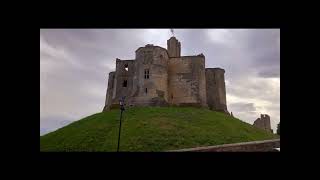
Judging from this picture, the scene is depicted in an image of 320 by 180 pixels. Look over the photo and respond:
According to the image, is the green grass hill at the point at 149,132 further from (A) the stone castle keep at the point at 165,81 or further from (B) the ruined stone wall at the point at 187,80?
(B) the ruined stone wall at the point at 187,80

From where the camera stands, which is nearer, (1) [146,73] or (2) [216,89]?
(1) [146,73]

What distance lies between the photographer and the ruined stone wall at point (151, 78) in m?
44.5

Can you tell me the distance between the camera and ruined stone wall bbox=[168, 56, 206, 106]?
47.2m

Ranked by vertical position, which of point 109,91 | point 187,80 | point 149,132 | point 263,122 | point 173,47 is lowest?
point 263,122

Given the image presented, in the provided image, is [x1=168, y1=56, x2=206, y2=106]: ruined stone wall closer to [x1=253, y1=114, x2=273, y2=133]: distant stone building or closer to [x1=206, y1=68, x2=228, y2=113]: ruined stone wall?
[x1=206, y1=68, x2=228, y2=113]: ruined stone wall

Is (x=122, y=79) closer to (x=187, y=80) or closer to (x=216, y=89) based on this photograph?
(x=187, y=80)

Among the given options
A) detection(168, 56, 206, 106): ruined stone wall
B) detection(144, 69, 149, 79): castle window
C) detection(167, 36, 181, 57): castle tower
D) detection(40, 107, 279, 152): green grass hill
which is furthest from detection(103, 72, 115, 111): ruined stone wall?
detection(40, 107, 279, 152): green grass hill

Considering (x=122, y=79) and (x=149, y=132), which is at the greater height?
(x=122, y=79)

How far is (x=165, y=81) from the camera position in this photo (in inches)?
1849

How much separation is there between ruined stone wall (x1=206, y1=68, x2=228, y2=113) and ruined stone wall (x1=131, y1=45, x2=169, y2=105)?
723 centimetres

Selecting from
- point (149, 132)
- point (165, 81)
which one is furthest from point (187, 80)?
point (149, 132)

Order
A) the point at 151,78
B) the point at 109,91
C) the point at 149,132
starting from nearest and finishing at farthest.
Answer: the point at 149,132 → the point at 151,78 → the point at 109,91

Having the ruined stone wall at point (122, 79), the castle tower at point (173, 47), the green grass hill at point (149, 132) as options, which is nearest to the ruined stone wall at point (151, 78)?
the ruined stone wall at point (122, 79)

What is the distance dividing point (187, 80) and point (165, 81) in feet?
11.0
